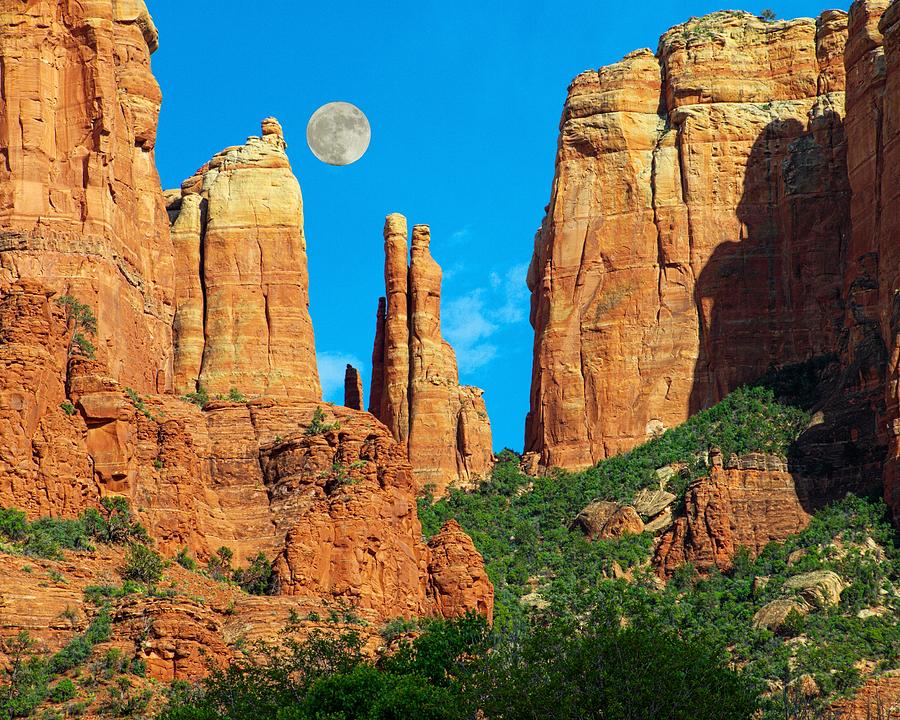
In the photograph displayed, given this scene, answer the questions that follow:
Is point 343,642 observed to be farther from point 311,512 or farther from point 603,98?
point 603,98

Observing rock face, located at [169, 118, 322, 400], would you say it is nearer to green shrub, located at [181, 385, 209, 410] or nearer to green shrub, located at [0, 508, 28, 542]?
green shrub, located at [181, 385, 209, 410]

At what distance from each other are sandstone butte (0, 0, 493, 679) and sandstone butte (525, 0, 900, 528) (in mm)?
27624

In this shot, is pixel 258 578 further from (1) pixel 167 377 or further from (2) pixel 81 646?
(1) pixel 167 377

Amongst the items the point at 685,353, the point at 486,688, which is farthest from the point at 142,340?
the point at 685,353

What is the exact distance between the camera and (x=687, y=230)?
144 m

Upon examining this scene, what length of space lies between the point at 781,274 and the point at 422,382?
2000 cm

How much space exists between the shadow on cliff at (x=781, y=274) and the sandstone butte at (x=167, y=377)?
1176 inches

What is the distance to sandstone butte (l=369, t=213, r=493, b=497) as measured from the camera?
14038 centimetres

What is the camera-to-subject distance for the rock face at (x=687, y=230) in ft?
456

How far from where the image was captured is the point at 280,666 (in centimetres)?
8656

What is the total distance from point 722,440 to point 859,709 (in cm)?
3161

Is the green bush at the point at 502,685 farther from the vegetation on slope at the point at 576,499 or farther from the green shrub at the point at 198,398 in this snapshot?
the vegetation on slope at the point at 576,499

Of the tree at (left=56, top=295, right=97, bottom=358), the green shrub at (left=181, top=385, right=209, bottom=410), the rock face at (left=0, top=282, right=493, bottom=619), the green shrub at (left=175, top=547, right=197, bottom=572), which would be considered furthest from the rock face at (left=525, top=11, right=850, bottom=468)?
the green shrub at (left=175, top=547, right=197, bottom=572)

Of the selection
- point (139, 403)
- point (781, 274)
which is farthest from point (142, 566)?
point (781, 274)
